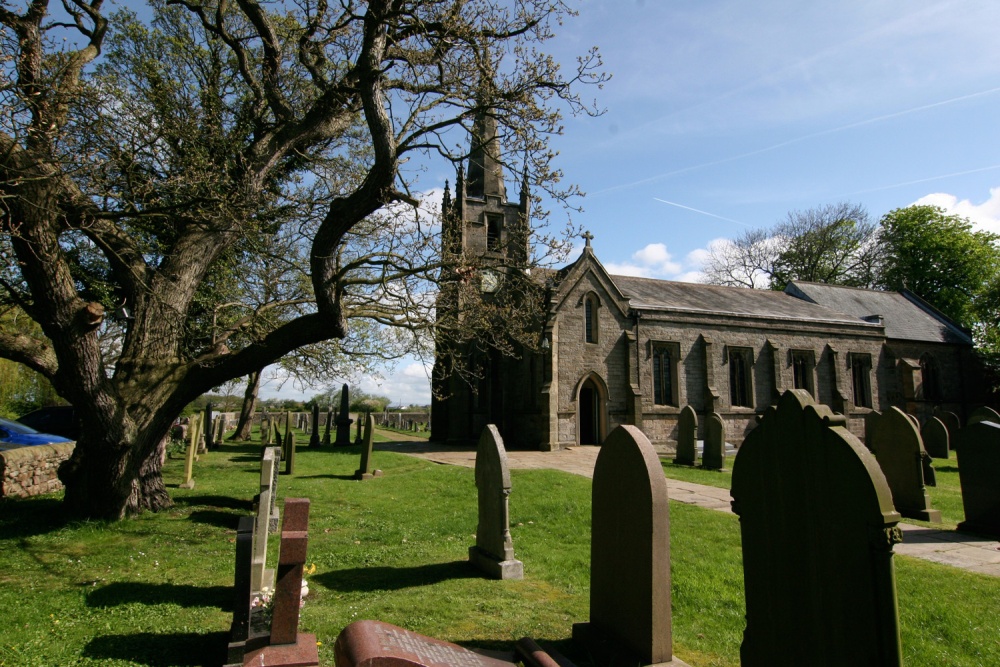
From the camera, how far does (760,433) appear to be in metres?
3.70

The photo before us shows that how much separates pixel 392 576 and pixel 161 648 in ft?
8.80

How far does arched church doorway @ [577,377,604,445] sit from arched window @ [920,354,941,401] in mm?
21223

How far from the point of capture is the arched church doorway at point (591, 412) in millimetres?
25375

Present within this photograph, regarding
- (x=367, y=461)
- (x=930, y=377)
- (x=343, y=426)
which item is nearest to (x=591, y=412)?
(x=343, y=426)

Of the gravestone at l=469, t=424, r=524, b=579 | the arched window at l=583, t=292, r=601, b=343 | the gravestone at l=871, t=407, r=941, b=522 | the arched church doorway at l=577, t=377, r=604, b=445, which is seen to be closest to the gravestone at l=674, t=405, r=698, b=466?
the arched church doorway at l=577, t=377, r=604, b=445

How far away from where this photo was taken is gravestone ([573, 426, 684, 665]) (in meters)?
4.04

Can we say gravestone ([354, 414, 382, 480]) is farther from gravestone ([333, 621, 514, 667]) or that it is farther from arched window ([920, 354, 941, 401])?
arched window ([920, 354, 941, 401])

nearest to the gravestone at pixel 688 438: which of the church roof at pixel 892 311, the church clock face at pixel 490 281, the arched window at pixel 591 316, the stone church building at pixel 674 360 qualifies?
the stone church building at pixel 674 360

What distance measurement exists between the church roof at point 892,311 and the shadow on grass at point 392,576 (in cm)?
3348

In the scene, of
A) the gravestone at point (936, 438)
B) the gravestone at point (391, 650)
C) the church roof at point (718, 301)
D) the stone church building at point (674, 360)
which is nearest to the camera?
the gravestone at point (391, 650)

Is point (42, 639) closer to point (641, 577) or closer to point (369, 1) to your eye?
point (641, 577)

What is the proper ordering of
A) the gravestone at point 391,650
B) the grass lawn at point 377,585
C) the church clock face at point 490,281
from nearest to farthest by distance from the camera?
the gravestone at point 391,650 → the grass lawn at point 377,585 → the church clock face at point 490,281

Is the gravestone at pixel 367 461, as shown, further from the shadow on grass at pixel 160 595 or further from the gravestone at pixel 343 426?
the gravestone at pixel 343 426

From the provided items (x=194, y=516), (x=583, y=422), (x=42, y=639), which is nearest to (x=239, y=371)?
(x=194, y=516)
